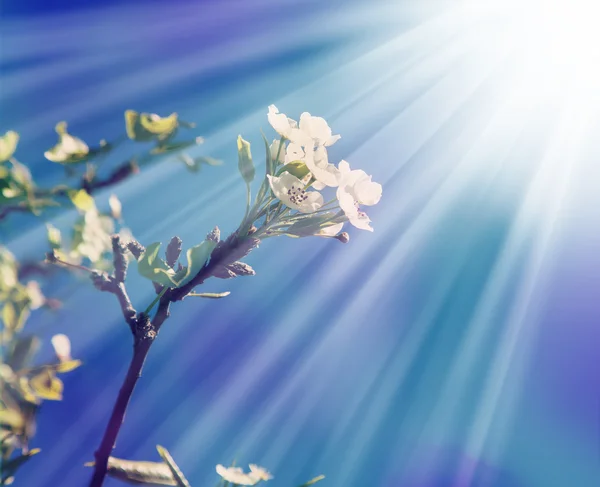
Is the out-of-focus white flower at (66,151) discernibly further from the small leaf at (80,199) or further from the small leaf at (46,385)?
the small leaf at (46,385)

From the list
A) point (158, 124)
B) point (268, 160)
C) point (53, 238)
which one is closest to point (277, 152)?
point (268, 160)

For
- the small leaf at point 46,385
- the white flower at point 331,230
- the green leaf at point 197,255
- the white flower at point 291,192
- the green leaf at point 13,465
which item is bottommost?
the green leaf at point 13,465

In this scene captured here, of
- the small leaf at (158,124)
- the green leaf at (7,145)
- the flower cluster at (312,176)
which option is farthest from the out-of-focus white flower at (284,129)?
the green leaf at (7,145)

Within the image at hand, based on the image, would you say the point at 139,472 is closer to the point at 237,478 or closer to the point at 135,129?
the point at 237,478

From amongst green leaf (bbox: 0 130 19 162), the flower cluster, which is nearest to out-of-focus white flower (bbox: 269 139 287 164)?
the flower cluster

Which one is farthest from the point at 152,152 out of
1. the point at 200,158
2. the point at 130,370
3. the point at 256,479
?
the point at 256,479

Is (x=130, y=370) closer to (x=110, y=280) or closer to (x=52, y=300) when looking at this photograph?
(x=110, y=280)
